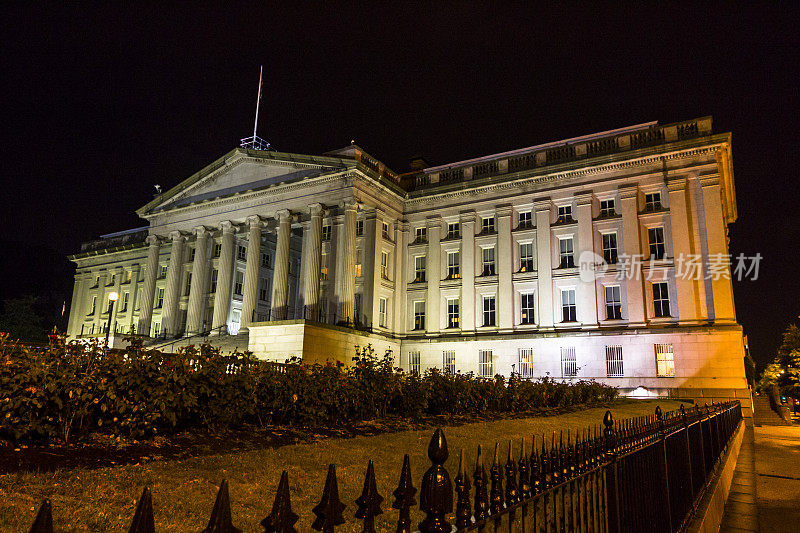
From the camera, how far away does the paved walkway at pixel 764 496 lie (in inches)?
320

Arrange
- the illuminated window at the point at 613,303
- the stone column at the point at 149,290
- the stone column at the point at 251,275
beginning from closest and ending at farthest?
the illuminated window at the point at 613,303 → the stone column at the point at 251,275 → the stone column at the point at 149,290

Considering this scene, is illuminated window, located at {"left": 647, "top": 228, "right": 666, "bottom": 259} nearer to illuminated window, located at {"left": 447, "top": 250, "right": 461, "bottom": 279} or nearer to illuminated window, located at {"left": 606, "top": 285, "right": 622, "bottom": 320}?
illuminated window, located at {"left": 606, "top": 285, "right": 622, "bottom": 320}

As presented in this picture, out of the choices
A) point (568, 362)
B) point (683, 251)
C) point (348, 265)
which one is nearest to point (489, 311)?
point (568, 362)

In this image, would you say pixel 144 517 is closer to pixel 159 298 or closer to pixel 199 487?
pixel 199 487

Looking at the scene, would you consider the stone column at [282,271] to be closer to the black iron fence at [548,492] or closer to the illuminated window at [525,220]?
the illuminated window at [525,220]

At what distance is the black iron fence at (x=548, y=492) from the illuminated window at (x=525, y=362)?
33.6m

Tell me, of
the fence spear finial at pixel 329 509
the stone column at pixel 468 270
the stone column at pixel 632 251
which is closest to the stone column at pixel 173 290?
the stone column at pixel 468 270

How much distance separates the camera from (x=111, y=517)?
17.7 feet

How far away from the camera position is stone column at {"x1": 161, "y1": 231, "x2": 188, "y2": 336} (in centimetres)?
4862

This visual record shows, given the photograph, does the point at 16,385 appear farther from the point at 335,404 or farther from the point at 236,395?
the point at 335,404

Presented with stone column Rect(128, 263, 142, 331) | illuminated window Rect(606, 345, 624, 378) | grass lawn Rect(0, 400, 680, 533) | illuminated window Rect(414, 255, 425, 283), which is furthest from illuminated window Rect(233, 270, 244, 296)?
grass lawn Rect(0, 400, 680, 533)

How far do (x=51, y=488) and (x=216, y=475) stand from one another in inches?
71.4

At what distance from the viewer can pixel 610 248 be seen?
40.7 metres

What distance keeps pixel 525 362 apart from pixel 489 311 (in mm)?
5353
